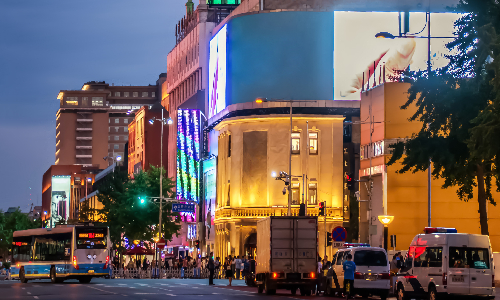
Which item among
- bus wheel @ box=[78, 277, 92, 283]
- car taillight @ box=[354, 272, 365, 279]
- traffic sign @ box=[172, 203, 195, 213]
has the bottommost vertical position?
bus wheel @ box=[78, 277, 92, 283]

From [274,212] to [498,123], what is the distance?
5374 centimetres

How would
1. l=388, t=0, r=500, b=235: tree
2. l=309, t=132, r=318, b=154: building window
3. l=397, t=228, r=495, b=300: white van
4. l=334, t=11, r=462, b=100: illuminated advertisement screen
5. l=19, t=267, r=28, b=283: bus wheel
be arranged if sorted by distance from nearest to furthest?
l=397, t=228, r=495, b=300: white van < l=388, t=0, r=500, b=235: tree < l=19, t=267, r=28, b=283: bus wheel < l=309, t=132, r=318, b=154: building window < l=334, t=11, r=462, b=100: illuminated advertisement screen

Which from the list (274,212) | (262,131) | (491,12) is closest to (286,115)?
(262,131)

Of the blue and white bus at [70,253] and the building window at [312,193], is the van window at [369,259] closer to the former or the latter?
the blue and white bus at [70,253]

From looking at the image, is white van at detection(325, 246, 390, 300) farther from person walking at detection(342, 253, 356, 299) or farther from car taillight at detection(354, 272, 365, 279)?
Answer: person walking at detection(342, 253, 356, 299)

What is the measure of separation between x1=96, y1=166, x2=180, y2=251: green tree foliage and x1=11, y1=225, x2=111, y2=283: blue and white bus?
32.5 m

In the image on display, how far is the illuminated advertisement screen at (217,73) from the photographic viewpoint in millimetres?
91312

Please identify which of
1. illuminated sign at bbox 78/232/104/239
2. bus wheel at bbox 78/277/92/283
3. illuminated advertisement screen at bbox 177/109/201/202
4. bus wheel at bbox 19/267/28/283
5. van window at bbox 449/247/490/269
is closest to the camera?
van window at bbox 449/247/490/269

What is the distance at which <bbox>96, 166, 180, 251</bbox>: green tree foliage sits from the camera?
86312 millimetres

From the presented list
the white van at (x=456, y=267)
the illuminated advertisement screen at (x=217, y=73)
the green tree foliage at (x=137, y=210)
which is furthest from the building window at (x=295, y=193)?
the white van at (x=456, y=267)

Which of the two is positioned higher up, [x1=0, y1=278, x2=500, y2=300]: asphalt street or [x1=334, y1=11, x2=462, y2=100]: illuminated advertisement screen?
[x1=334, y1=11, x2=462, y2=100]: illuminated advertisement screen

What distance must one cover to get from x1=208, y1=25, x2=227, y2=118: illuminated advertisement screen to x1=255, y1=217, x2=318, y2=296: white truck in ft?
177

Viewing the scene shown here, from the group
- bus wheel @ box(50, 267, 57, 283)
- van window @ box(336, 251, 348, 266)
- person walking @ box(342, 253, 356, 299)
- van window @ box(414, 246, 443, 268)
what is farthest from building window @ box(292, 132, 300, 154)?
van window @ box(414, 246, 443, 268)

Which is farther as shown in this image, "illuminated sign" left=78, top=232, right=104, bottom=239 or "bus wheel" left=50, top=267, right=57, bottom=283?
"bus wheel" left=50, top=267, right=57, bottom=283
